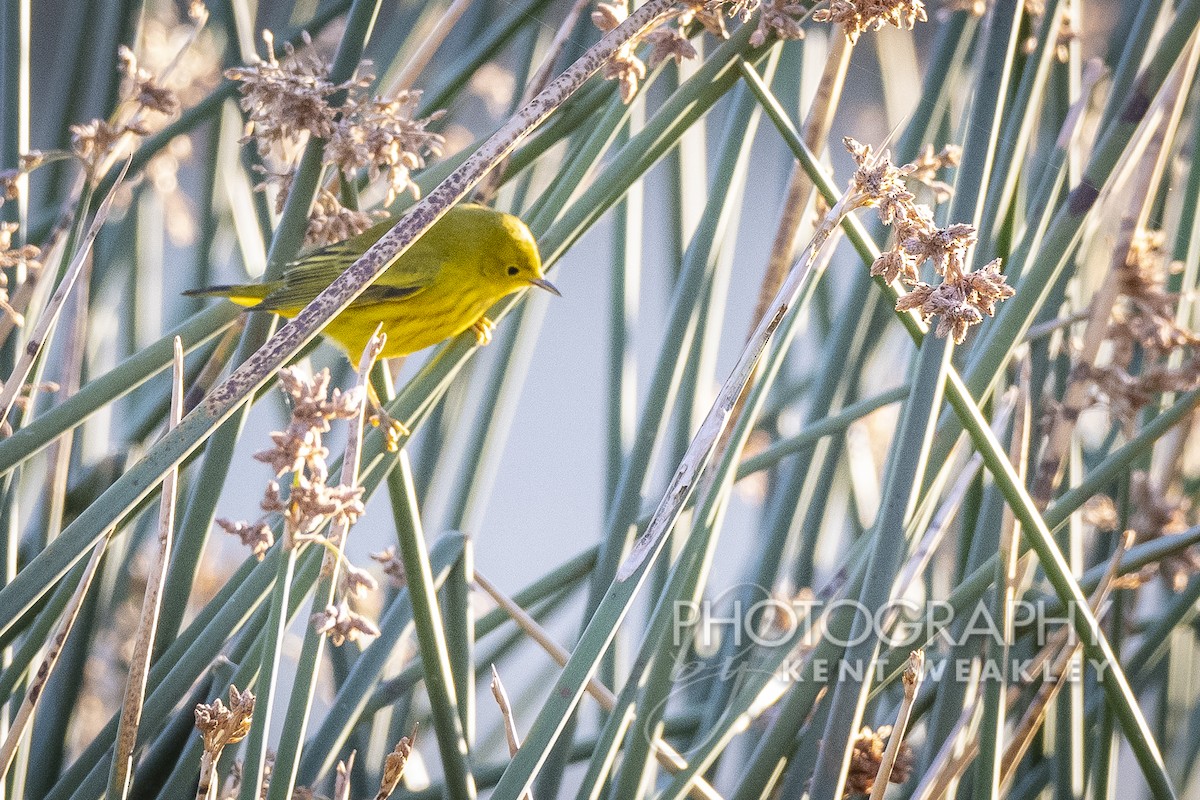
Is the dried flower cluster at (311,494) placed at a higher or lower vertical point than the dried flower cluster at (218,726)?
higher

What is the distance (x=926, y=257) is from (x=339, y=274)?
26.4 inches

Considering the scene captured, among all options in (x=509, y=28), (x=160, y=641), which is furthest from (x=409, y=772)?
(x=509, y=28)

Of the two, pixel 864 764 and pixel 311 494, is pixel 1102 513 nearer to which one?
pixel 864 764

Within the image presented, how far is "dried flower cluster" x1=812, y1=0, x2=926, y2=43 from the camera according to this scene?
786 millimetres

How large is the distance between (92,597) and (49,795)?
294 millimetres

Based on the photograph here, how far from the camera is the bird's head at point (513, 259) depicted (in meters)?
1.39

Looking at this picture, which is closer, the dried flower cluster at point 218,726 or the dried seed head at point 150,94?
the dried flower cluster at point 218,726

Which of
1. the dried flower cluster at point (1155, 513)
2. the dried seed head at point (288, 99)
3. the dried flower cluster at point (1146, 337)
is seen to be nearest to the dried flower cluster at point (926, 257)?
the dried seed head at point (288, 99)

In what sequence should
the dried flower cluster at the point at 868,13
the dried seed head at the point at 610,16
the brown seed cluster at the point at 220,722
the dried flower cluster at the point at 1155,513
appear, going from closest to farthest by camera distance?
the brown seed cluster at the point at 220,722 < the dried flower cluster at the point at 868,13 < the dried seed head at the point at 610,16 < the dried flower cluster at the point at 1155,513

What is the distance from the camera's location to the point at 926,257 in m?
0.69

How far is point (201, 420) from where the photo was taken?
62 centimetres

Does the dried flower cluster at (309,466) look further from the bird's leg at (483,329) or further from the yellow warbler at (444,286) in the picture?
the yellow warbler at (444,286)

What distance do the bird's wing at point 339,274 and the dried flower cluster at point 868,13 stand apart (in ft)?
1.96

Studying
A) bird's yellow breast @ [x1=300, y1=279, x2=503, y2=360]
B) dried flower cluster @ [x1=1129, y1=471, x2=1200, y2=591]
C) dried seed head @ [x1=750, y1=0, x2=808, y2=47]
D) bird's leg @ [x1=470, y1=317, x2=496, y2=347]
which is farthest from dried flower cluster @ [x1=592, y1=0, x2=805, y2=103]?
dried flower cluster @ [x1=1129, y1=471, x2=1200, y2=591]
